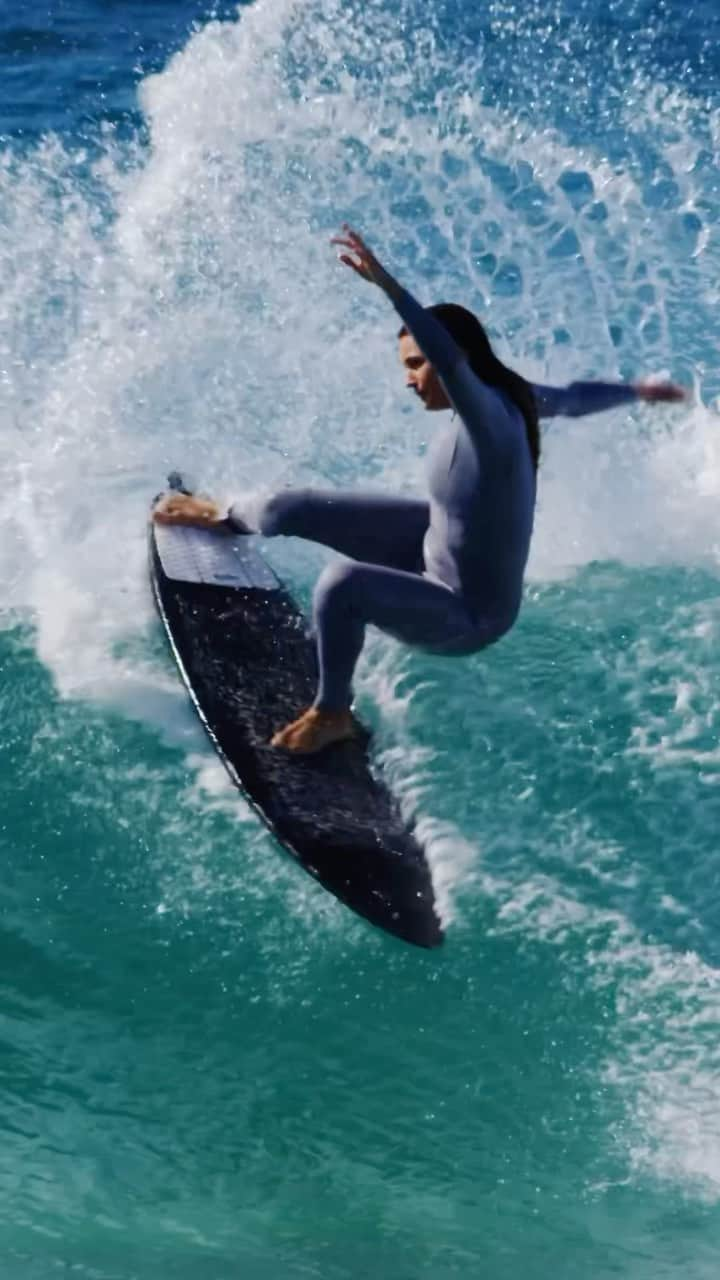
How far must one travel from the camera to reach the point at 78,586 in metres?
6.27

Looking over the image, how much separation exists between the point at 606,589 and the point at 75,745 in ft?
7.36

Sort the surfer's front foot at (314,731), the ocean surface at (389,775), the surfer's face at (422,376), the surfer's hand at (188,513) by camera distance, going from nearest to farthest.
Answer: the ocean surface at (389,775) → the surfer's face at (422,376) → the surfer's front foot at (314,731) → the surfer's hand at (188,513)

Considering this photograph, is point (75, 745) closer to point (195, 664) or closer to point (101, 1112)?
point (195, 664)

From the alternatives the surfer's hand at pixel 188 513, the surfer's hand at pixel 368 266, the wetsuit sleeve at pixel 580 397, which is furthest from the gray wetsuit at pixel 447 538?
the surfer's hand at pixel 188 513

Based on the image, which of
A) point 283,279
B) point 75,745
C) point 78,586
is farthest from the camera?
point 283,279

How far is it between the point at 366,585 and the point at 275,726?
74 centimetres

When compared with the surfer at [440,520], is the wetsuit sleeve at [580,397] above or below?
above

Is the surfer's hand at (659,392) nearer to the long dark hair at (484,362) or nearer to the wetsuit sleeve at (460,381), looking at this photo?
the long dark hair at (484,362)

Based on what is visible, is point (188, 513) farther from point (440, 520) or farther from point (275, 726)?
point (440, 520)

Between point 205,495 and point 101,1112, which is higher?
point 205,495

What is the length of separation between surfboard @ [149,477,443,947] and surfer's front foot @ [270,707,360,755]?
33mm

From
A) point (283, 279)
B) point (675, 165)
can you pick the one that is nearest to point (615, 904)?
point (283, 279)

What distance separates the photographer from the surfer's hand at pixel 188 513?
6.15 m

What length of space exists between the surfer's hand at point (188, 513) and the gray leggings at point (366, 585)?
738mm
